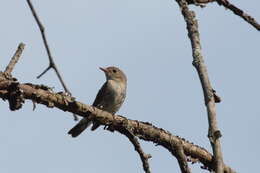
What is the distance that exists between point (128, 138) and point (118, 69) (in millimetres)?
9150

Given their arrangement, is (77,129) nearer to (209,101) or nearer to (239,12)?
(239,12)

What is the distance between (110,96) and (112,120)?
7147mm

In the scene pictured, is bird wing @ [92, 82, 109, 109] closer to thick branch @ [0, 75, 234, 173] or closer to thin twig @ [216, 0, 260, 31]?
thick branch @ [0, 75, 234, 173]

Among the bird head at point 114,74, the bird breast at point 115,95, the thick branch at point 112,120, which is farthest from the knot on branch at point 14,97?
the bird head at point 114,74

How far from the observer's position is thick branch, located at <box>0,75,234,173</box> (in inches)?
130

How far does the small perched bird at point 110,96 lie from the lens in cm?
1084

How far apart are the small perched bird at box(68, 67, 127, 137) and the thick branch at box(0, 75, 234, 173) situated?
6651 mm

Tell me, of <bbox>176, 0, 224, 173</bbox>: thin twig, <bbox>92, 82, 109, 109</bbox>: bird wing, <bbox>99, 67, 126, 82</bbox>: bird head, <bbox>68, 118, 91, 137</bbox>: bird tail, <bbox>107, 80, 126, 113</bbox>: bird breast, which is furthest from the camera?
<bbox>99, 67, 126, 82</bbox>: bird head

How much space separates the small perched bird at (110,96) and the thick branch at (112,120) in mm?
6651

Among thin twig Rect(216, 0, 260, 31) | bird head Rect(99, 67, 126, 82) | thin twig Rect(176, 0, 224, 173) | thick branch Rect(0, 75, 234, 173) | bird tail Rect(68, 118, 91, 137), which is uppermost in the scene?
bird head Rect(99, 67, 126, 82)

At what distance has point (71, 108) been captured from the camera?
11.5 ft

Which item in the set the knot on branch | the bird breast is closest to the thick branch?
the knot on branch

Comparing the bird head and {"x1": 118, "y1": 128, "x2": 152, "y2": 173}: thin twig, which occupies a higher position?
the bird head

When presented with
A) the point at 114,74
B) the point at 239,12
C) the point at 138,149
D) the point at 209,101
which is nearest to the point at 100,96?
the point at 114,74
